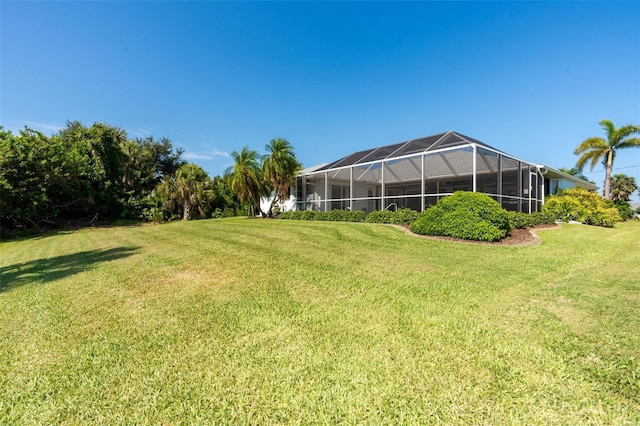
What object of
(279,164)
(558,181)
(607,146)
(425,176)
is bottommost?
(558,181)

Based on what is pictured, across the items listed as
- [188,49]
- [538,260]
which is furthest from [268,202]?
[538,260]

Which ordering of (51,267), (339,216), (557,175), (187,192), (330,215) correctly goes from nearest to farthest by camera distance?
(51,267) → (339,216) → (330,215) → (557,175) → (187,192)

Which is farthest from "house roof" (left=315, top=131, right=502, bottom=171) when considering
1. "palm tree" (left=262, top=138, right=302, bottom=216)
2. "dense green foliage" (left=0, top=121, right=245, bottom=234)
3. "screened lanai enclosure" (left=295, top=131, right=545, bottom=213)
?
"dense green foliage" (left=0, top=121, right=245, bottom=234)

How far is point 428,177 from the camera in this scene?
18.0 metres

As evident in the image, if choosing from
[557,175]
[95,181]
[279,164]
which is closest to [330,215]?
[279,164]

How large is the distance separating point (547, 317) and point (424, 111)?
16.5 meters

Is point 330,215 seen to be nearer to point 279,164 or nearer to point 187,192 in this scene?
point 279,164

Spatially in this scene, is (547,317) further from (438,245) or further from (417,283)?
(438,245)

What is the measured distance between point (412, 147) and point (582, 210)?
30.8 ft

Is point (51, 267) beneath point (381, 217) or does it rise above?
beneath

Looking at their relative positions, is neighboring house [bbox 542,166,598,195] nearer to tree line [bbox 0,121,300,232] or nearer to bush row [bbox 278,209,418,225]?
bush row [bbox 278,209,418,225]

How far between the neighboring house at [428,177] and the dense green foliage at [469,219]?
1.94 metres

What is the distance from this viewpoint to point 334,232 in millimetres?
10133

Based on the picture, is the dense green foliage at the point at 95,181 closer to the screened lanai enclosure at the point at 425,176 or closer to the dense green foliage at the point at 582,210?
the screened lanai enclosure at the point at 425,176
